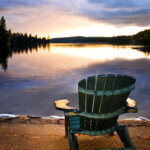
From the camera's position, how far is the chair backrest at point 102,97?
249cm

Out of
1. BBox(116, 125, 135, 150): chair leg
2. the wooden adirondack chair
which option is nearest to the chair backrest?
the wooden adirondack chair

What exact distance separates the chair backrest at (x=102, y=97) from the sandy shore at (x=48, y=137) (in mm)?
792

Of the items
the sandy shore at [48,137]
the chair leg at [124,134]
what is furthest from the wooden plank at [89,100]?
the sandy shore at [48,137]

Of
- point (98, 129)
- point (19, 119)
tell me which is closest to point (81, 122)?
point (98, 129)

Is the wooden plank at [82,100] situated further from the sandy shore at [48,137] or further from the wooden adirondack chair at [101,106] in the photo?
the sandy shore at [48,137]

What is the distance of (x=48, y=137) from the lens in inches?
146

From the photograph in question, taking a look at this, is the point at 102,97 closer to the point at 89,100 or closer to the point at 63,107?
the point at 89,100

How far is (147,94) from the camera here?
8891 millimetres

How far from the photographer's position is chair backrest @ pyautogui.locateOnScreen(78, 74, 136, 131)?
249 cm

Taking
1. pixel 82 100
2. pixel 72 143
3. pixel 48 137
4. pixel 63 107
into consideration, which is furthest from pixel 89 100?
pixel 48 137

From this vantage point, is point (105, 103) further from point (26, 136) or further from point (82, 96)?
point (26, 136)

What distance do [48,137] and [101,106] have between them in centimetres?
166

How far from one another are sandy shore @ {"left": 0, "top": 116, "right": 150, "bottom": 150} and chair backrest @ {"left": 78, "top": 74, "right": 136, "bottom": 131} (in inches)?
31.2

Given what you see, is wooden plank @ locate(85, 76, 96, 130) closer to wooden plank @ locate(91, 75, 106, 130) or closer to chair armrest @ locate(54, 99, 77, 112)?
wooden plank @ locate(91, 75, 106, 130)
